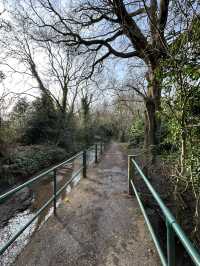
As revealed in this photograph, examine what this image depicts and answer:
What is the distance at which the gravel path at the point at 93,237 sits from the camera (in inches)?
103

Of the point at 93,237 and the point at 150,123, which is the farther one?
the point at 150,123

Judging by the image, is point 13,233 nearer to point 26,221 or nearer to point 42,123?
point 26,221

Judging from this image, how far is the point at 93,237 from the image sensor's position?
3146 mm

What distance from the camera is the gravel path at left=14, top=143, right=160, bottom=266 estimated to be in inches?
103

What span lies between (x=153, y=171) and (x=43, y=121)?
10058 millimetres

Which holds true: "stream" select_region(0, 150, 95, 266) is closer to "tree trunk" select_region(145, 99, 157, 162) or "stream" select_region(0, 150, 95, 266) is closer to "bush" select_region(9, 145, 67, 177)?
"bush" select_region(9, 145, 67, 177)

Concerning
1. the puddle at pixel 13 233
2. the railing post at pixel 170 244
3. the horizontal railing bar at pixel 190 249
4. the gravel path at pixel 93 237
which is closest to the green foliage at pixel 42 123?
the puddle at pixel 13 233

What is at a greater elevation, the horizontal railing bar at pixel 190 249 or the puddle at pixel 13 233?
the horizontal railing bar at pixel 190 249

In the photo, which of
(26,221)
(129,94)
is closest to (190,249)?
(26,221)

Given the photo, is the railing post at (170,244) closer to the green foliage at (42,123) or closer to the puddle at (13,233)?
the puddle at (13,233)

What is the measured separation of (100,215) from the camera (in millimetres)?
3934

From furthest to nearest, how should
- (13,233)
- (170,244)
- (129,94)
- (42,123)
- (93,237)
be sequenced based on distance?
(129,94) → (42,123) → (13,233) → (93,237) → (170,244)

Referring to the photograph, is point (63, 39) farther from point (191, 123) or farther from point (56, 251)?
point (56, 251)

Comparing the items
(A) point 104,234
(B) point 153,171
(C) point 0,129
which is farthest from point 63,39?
(A) point 104,234
